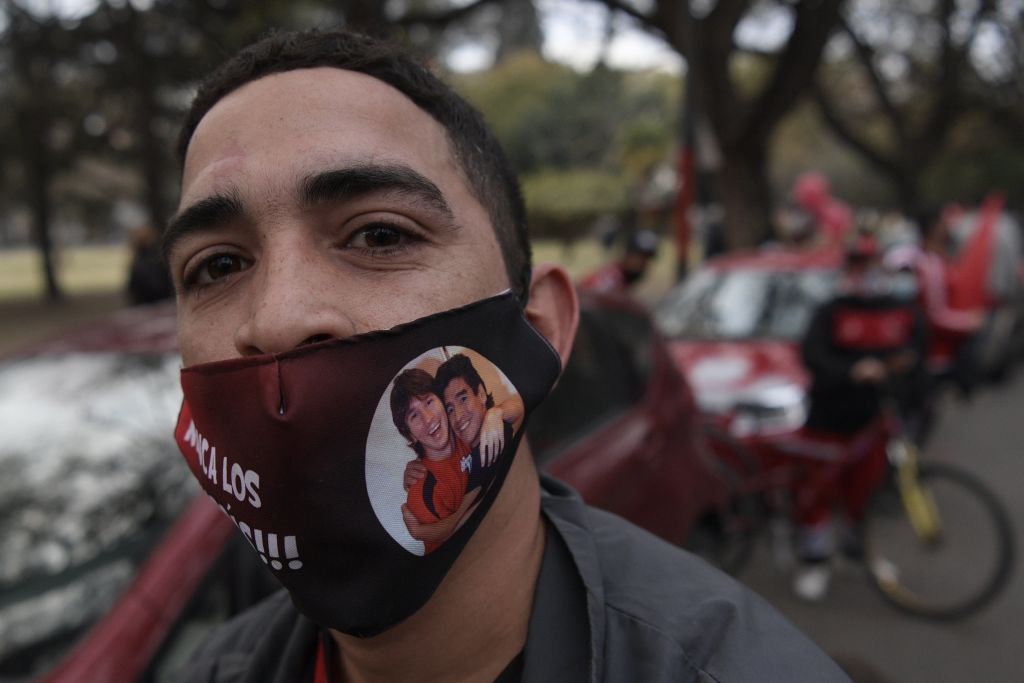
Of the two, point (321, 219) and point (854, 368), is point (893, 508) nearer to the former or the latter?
point (854, 368)

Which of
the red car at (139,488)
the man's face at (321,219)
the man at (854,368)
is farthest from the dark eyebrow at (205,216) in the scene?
the man at (854,368)

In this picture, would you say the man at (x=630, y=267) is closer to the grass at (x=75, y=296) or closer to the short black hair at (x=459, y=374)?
the grass at (x=75, y=296)

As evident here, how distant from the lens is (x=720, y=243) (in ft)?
43.4

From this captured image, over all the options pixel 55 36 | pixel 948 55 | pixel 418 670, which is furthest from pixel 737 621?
pixel 948 55

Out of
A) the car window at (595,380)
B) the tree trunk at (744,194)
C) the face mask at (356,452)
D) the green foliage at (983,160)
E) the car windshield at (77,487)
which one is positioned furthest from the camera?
the green foliage at (983,160)

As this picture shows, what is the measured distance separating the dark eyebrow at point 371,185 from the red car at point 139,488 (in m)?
1.26

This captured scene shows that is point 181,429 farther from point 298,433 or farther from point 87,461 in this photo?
point 87,461

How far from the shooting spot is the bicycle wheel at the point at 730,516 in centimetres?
414

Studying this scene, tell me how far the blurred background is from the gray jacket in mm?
546

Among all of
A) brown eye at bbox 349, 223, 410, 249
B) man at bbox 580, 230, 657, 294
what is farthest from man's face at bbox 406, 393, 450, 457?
man at bbox 580, 230, 657, 294

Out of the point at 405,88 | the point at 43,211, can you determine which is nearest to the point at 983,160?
the point at 43,211

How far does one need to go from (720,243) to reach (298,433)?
1270 centimetres

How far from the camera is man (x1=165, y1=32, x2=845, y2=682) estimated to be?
3.80ft

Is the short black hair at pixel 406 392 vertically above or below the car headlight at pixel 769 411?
above
